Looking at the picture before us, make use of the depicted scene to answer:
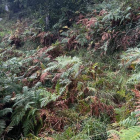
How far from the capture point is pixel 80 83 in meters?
3.23

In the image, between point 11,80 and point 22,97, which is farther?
point 11,80

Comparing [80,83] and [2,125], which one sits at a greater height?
[80,83]

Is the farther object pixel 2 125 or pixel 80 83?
pixel 80 83

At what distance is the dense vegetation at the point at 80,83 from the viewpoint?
2412 mm

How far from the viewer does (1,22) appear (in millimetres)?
9867

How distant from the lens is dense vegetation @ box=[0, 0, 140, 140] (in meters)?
2.41

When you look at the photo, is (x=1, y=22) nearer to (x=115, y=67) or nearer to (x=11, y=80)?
(x=11, y=80)

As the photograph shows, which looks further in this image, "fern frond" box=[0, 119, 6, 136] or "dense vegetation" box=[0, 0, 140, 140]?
"fern frond" box=[0, 119, 6, 136]

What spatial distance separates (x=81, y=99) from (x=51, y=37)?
3976 mm

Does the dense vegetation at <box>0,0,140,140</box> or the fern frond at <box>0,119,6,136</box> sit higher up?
the dense vegetation at <box>0,0,140,140</box>

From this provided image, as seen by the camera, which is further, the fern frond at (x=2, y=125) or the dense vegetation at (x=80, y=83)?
the fern frond at (x=2, y=125)

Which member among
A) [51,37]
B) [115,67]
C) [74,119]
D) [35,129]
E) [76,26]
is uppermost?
[76,26]

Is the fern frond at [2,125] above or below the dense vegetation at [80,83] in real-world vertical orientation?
below

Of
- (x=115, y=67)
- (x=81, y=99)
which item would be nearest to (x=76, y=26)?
(x=115, y=67)
